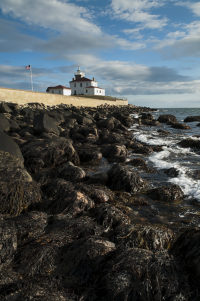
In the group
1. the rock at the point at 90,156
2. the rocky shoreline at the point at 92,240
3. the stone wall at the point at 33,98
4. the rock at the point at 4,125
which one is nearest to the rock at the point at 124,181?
the rocky shoreline at the point at 92,240

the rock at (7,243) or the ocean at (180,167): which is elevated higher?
the rock at (7,243)

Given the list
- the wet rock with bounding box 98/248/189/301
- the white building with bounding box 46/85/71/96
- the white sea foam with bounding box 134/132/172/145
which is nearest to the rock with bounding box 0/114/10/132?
the white sea foam with bounding box 134/132/172/145

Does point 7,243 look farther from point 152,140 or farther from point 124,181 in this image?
point 152,140

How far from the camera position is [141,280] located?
2.73 m

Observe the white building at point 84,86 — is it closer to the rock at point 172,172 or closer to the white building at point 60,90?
the white building at point 60,90

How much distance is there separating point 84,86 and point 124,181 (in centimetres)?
9882

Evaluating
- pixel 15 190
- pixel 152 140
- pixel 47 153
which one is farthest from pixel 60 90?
pixel 15 190

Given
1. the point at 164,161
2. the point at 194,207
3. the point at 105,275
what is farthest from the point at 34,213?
the point at 164,161

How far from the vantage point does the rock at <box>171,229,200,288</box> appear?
2836 mm

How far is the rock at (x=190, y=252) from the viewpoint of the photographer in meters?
2.84

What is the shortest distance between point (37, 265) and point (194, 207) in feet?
14.7

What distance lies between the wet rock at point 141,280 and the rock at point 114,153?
740cm

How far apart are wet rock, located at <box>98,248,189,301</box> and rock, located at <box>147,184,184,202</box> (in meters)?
3.34

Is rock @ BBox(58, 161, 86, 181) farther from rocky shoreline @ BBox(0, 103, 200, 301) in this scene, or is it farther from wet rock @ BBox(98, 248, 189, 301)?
wet rock @ BBox(98, 248, 189, 301)
